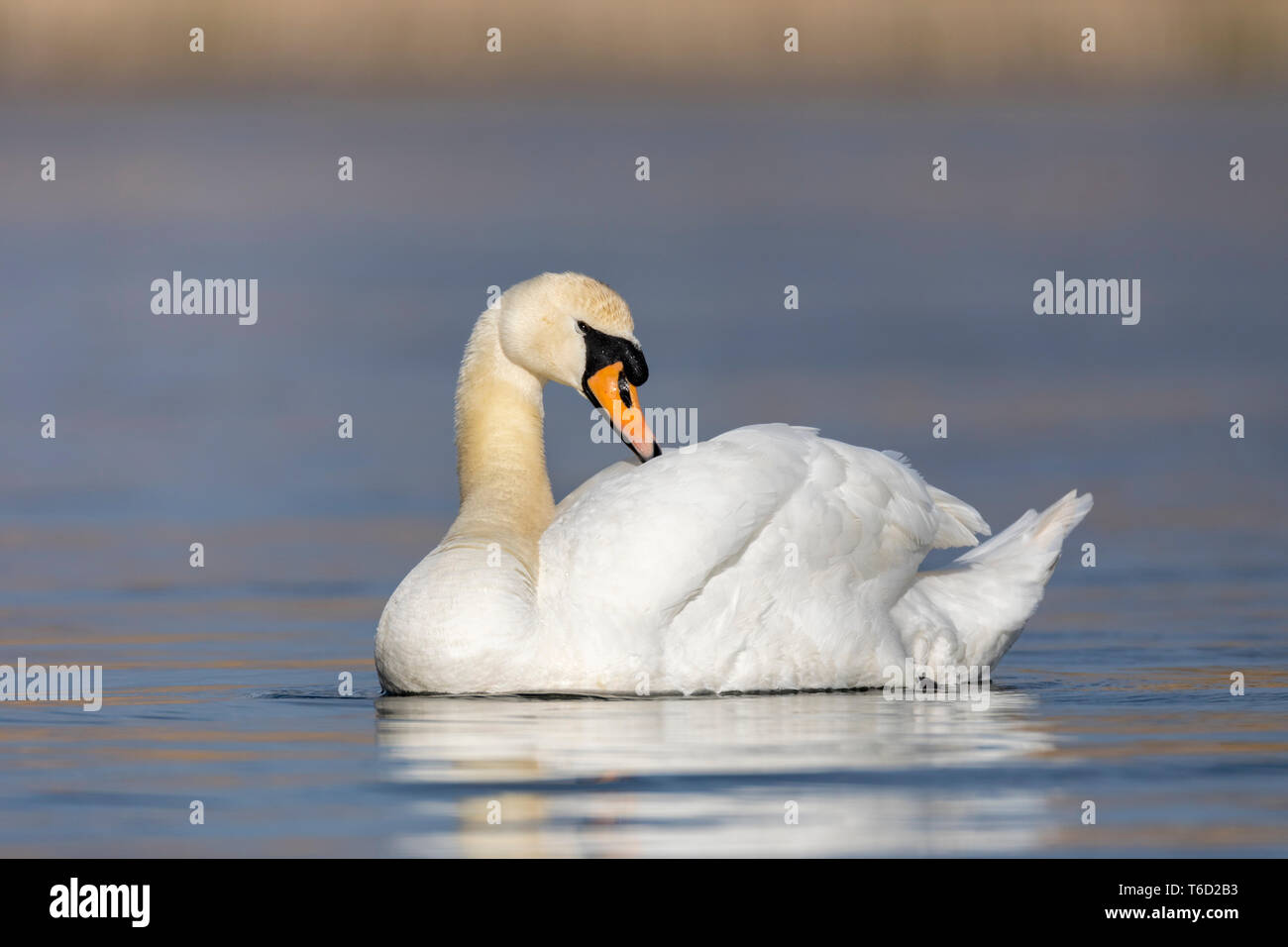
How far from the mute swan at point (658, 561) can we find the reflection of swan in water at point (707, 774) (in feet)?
0.62

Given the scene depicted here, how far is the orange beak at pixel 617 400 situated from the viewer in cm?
1166

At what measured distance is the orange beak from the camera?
11.7 m

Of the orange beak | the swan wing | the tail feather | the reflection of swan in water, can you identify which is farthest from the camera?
the tail feather

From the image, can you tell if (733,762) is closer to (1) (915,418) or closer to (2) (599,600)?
(2) (599,600)

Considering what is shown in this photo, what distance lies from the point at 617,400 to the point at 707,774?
3.21 meters

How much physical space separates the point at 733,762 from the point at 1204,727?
2.00 metres

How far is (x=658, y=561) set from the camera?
1070cm

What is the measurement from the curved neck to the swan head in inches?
7.2

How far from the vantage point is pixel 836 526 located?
37.1 feet

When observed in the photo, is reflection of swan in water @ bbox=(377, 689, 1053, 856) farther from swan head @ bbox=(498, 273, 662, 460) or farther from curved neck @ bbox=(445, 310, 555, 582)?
swan head @ bbox=(498, 273, 662, 460)

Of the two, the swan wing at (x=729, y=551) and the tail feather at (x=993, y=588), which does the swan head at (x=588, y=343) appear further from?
the tail feather at (x=993, y=588)

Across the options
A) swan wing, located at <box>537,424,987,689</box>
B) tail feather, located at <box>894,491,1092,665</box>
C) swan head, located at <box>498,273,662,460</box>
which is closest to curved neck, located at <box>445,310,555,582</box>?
swan head, located at <box>498,273,662,460</box>

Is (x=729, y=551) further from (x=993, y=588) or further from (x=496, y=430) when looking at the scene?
(x=993, y=588)

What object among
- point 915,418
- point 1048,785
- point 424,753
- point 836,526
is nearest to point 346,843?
point 424,753
